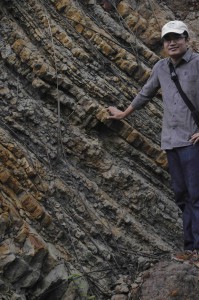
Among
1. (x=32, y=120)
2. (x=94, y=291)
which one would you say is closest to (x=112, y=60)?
(x=32, y=120)

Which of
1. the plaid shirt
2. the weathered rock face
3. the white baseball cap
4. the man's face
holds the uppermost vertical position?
the white baseball cap

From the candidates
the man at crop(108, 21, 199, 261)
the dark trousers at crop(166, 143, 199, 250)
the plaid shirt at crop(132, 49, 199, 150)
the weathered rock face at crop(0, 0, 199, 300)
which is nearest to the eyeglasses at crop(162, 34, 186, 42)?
the man at crop(108, 21, 199, 261)

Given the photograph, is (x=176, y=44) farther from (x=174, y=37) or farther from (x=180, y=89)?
(x=180, y=89)

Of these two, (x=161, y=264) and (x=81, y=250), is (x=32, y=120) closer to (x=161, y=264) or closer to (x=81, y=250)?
(x=81, y=250)

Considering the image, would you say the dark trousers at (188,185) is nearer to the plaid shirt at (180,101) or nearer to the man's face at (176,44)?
the plaid shirt at (180,101)

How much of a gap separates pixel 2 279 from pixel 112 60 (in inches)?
114

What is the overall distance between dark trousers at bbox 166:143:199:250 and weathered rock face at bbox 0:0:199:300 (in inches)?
19.9

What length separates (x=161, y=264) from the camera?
4.80 meters

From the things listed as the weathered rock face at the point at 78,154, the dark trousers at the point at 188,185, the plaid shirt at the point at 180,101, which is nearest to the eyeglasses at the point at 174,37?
the plaid shirt at the point at 180,101

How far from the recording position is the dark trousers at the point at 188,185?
4.67 meters

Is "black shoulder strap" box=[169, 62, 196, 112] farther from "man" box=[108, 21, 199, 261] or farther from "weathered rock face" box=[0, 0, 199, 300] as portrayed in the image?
"weathered rock face" box=[0, 0, 199, 300]

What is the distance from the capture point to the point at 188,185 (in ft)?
15.5

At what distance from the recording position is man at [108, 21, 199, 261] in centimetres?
466

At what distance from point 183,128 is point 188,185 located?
54 centimetres
